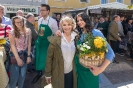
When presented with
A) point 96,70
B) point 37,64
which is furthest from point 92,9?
point 96,70

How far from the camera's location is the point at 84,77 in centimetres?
265

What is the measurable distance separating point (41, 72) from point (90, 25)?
97.0 inches

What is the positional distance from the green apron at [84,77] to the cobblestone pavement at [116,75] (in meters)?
1.95

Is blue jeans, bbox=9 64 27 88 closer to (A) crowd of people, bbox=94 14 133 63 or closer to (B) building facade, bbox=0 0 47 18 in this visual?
(A) crowd of people, bbox=94 14 133 63

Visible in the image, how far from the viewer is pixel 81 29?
A: 2721 mm

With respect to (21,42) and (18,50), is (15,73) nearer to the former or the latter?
(18,50)

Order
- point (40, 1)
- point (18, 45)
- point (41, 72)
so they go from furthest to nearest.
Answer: point (40, 1) < point (41, 72) < point (18, 45)

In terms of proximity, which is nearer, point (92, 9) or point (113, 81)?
point (113, 81)

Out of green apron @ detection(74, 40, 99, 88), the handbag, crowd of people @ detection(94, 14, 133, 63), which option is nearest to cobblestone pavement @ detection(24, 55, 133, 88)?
crowd of people @ detection(94, 14, 133, 63)

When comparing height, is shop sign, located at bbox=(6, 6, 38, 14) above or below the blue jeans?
above

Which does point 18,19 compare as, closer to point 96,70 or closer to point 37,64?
point 37,64

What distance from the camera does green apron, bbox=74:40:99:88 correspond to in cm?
263

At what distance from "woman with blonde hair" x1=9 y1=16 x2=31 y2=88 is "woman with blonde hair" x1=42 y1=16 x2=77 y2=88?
81 cm

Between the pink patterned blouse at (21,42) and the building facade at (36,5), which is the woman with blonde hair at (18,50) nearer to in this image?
the pink patterned blouse at (21,42)
